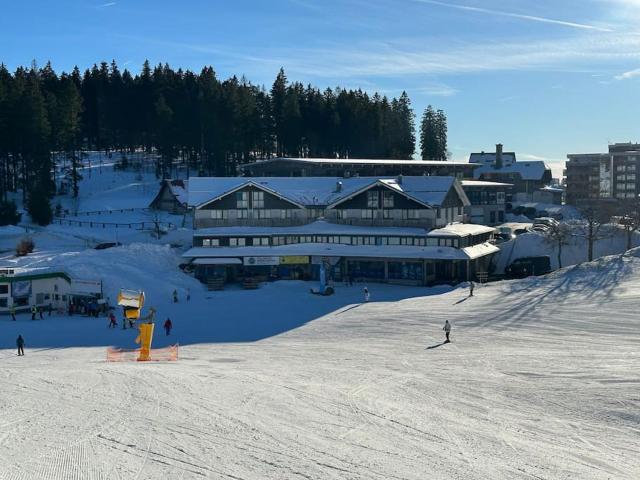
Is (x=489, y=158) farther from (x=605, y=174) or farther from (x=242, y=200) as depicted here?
(x=242, y=200)

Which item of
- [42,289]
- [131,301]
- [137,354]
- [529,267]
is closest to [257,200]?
[42,289]

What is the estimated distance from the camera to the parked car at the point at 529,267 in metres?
46.2

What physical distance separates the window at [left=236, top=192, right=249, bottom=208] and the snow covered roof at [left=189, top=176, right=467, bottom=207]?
57cm

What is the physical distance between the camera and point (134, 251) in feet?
151

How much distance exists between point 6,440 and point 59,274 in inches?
889

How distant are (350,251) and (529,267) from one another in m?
12.2

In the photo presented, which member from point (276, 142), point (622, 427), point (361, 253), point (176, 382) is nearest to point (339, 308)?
point (361, 253)

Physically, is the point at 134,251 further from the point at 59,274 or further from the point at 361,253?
the point at 361,253

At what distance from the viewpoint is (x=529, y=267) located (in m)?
46.2

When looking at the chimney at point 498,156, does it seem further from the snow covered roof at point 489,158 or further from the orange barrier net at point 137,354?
the orange barrier net at point 137,354

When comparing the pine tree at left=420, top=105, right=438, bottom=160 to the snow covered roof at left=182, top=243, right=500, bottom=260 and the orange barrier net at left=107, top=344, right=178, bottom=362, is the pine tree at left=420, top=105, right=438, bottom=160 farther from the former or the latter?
the orange barrier net at left=107, top=344, right=178, bottom=362

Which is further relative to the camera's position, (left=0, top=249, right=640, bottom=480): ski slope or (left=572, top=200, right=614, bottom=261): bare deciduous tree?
(left=572, top=200, right=614, bottom=261): bare deciduous tree

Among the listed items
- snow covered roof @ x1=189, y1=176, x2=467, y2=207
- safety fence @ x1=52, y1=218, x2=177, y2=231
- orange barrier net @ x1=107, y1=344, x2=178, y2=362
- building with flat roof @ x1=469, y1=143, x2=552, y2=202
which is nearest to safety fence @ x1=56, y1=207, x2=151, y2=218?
safety fence @ x1=52, y1=218, x2=177, y2=231

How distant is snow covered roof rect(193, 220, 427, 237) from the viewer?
46.8m
